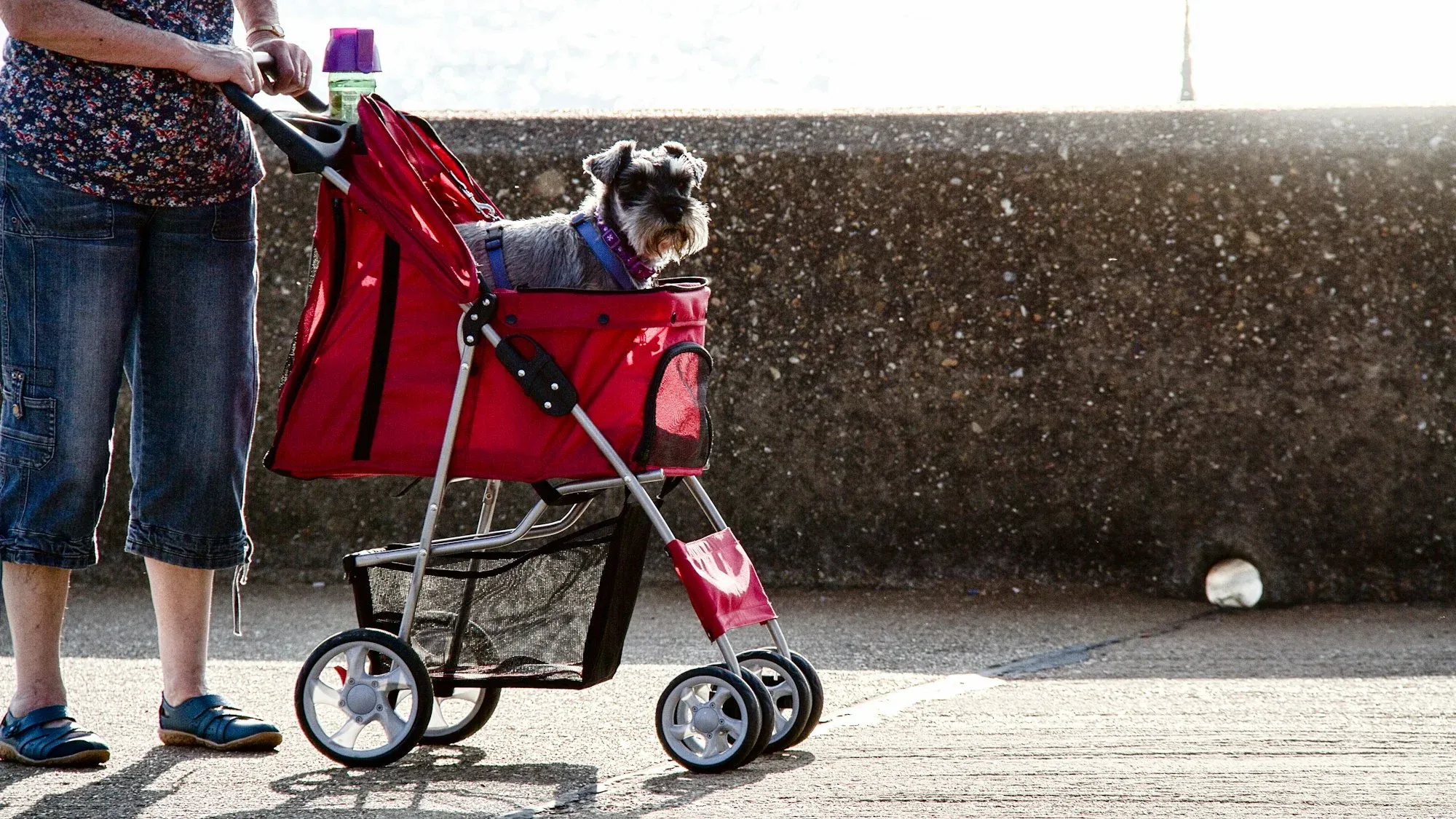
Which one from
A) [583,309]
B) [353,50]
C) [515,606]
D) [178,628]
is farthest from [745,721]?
[353,50]

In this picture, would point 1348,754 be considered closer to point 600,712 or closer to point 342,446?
point 600,712

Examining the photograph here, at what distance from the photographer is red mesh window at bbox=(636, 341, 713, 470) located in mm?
2662

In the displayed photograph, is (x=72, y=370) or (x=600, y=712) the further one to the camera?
(x=600, y=712)

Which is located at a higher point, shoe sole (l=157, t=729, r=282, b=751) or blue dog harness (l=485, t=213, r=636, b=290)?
blue dog harness (l=485, t=213, r=636, b=290)

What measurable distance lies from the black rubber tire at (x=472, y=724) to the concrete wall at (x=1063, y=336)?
1.69 metres

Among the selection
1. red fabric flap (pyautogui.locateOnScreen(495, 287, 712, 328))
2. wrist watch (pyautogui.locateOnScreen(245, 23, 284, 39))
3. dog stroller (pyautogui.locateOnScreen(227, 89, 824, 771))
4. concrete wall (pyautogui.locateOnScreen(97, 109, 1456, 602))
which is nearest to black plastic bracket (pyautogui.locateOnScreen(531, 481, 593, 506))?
dog stroller (pyautogui.locateOnScreen(227, 89, 824, 771))

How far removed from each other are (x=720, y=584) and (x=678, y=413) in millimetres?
332

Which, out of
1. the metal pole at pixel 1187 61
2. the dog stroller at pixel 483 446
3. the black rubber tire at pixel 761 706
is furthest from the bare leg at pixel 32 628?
the metal pole at pixel 1187 61

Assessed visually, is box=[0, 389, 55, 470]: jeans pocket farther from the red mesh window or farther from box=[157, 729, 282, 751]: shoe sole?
the red mesh window

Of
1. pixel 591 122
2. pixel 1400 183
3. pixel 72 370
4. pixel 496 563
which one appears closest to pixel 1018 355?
pixel 1400 183

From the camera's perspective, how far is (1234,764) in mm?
2689

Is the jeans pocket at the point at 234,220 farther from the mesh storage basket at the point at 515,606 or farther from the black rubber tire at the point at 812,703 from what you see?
the black rubber tire at the point at 812,703

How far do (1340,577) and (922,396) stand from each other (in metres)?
1.34

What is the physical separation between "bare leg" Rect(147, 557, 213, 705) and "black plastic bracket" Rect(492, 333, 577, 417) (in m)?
0.79
